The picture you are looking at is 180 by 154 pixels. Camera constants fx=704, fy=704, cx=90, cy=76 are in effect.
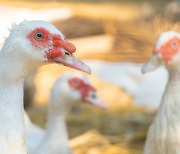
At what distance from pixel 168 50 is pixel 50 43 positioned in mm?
1127

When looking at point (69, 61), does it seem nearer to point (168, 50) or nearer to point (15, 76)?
point (15, 76)

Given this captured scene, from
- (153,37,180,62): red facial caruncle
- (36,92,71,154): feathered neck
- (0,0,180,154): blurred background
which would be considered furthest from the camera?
(0,0,180,154): blurred background

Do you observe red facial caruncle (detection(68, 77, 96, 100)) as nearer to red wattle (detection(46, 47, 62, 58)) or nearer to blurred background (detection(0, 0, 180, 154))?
blurred background (detection(0, 0, 180, 154))

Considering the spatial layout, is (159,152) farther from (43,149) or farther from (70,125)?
(70,125)

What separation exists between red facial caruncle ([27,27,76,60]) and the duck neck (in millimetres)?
156

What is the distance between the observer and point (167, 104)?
3797 millimetres

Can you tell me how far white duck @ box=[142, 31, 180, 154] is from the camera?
3.69m

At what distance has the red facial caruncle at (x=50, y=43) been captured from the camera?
9.27 feet

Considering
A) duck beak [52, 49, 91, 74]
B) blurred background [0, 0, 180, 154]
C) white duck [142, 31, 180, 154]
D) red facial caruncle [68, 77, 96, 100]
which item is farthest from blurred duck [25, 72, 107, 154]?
duck beak [52, 49, 91, 74]

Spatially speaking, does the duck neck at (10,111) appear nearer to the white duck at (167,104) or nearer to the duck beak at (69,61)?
the duck beak at (69,61)

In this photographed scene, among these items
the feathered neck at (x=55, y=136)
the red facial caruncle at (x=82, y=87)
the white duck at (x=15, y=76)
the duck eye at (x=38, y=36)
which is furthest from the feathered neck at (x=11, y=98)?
the red facial caruncle at (x=82, y=87)

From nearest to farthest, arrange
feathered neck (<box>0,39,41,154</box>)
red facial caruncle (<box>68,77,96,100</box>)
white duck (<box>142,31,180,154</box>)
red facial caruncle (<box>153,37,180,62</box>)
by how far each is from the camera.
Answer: feathered neck (<box>0,39,41,154</box>), white duck (<box>142,31,180,154</box>), red facial caruncle (<box>153,37,180,62</box>), red facial caruncle (<box>68,77,96,100</box>)

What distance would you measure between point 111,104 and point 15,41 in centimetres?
342

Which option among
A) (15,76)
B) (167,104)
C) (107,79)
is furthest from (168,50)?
(107,79)
